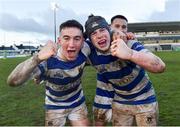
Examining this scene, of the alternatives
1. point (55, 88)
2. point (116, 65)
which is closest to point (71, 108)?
point (55, 88)

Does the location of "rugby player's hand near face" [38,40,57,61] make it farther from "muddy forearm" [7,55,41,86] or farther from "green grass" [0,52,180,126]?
"green grass" [0,52,180,126]

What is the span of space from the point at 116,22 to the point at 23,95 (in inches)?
372

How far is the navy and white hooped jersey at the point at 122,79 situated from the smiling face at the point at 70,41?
273 mm

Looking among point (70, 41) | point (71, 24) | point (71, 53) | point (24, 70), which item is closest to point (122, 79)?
point (71, 53)

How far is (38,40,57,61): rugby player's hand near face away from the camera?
5.19 m

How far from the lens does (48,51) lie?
521 centimetres

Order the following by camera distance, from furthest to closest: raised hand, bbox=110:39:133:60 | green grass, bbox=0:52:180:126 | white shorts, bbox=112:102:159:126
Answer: green grass, bbox=0:52:180:126
white shorts, bbox=112:102:159:126
raised hand, bbox=110:39:133:60

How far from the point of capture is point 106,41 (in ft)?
18.3

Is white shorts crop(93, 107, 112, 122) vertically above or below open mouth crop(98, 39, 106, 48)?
below

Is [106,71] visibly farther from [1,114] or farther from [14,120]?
[1,114]

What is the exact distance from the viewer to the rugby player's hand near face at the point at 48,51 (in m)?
5.19

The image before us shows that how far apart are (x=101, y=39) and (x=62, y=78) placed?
0.73 m

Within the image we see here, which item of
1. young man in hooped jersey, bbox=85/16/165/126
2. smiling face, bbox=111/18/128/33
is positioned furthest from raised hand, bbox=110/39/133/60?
smiling face, bbox=111/18/128/33

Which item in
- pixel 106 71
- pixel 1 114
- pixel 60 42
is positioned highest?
pixel 60 42
